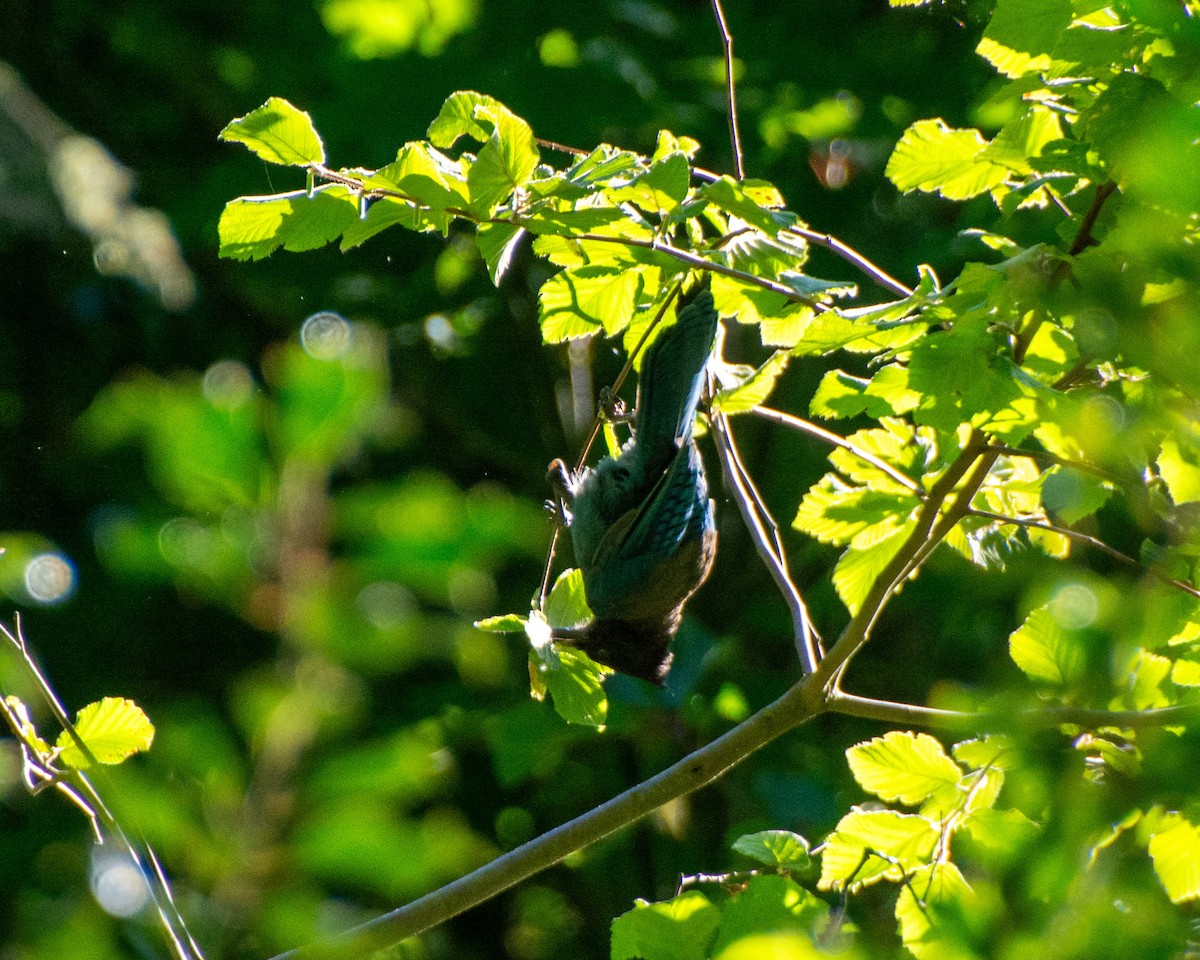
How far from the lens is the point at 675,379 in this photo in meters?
2.80

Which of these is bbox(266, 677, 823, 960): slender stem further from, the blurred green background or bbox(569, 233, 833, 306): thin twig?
bbox(569, 233, 833, 306): thin twig

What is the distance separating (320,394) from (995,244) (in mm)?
1578

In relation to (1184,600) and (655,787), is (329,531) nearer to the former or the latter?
(655,787)

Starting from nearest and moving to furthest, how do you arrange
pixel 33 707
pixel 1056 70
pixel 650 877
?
pixel 1056 70 < pixel 33 707 < pixel 650 877

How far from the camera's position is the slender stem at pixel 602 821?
1.99 m

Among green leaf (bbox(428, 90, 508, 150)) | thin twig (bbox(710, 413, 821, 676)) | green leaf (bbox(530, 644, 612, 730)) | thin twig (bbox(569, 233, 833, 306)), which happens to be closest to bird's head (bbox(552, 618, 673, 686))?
thin twig (bbox(710, 413, 821, 676))

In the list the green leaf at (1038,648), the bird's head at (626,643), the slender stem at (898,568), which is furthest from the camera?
the bird's head at (626,643)

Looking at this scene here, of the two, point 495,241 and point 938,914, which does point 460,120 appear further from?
point 938,914

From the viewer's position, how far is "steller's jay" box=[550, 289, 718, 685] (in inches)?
117

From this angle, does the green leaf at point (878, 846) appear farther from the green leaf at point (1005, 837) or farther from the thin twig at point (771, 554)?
the green leaf at point (1005, 837)

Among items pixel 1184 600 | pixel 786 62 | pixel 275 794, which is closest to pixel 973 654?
pixel 786 62

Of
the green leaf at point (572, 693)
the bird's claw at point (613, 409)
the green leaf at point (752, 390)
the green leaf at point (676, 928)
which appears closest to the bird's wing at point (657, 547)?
the bird's claw at point (613, 409)

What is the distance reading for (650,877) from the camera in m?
4.51

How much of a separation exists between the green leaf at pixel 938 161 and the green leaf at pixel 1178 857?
3.35ft
